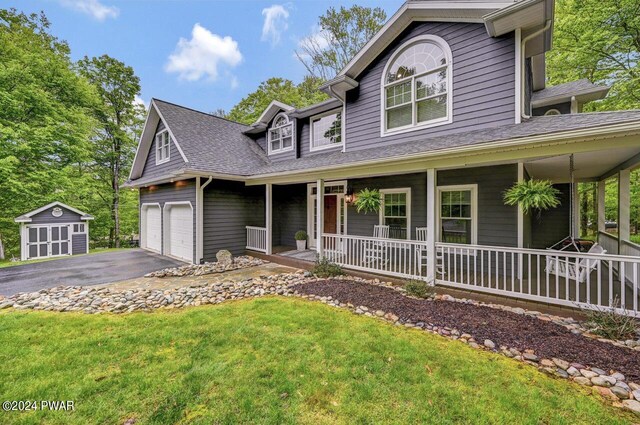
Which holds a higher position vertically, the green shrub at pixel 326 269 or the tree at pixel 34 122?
the tree at pixel 34 122

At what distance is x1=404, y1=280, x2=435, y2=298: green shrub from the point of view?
206 inches

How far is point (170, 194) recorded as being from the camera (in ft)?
34.0

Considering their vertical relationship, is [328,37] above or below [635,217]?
above

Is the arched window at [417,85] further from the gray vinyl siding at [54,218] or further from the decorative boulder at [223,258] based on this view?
the gray vinyl siding at [54,218]

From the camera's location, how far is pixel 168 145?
10.3 meters

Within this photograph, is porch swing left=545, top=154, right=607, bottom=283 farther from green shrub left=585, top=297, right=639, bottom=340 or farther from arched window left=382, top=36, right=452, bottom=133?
arched window left=382, top=36, right=452, bottom=133

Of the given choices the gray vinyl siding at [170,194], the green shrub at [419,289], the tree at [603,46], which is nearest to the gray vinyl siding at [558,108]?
the tree at [603,46]

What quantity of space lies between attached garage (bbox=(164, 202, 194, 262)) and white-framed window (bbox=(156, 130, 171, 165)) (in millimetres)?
2001

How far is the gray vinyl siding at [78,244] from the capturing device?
533 inches

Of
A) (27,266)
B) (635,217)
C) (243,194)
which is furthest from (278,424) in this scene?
(635,217)

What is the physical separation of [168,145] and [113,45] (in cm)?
1273

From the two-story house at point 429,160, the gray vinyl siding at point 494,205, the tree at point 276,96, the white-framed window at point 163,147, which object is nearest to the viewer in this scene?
the two-story house at point 429,160

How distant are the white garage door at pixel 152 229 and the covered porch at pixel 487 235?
4.70 meters

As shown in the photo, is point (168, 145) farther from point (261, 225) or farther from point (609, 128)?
point (609, 128)
